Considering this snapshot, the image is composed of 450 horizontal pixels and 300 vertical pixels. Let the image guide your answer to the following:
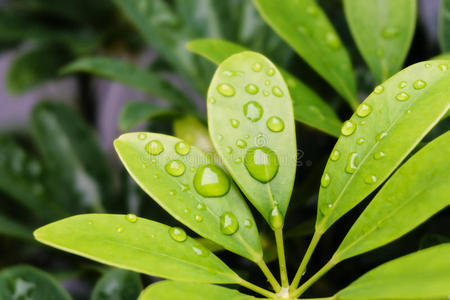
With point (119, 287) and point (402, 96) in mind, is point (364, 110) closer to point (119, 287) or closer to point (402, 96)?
point (402, 96)

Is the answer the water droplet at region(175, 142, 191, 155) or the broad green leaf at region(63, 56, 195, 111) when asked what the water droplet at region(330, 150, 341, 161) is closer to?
the water droplet at region(175, 142, 191, 155)

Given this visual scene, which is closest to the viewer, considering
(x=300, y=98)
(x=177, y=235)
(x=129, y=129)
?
(x=177, y=235)

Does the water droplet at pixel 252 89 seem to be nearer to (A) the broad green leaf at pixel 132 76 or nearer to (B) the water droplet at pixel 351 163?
(B) the water droplet at pixel 351 163

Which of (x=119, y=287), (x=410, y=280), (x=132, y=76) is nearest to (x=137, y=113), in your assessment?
(x=132, y=76)

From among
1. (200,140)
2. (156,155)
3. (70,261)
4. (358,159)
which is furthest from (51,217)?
(358,159)

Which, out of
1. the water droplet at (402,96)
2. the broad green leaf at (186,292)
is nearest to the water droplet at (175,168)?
the broad green leaf at (186,292)
